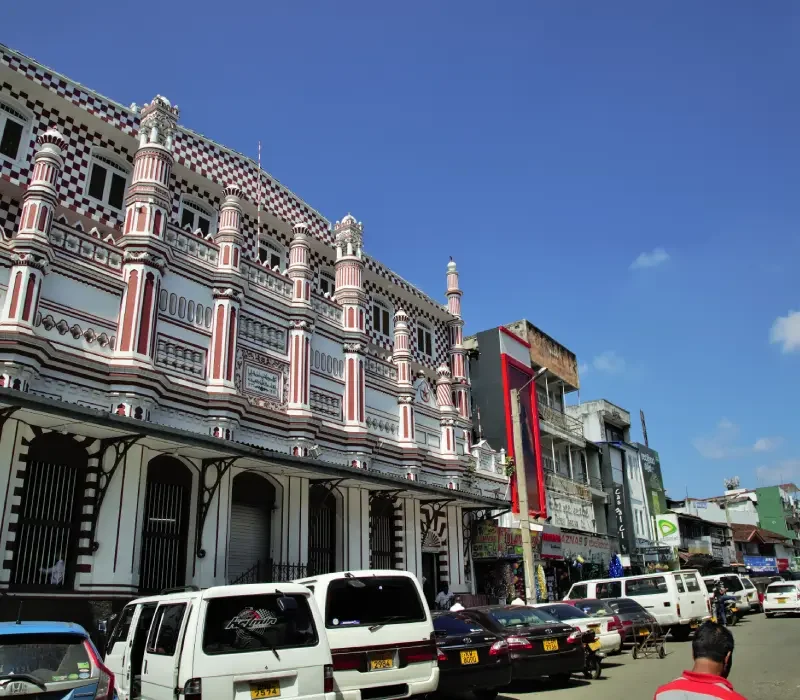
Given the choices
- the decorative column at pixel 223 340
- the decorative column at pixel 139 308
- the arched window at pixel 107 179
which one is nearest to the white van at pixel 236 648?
the decorative column at pixel 139 308

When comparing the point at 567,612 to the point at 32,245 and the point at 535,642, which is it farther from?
the point at 32,245

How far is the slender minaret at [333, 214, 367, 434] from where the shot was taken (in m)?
23.1

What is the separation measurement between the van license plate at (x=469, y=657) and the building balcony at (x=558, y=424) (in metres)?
26.8

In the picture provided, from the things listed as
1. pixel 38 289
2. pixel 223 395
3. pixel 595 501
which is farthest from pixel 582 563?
pixel 38 289

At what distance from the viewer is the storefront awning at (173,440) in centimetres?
1306

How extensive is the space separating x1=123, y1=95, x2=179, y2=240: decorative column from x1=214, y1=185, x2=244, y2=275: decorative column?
1636mm

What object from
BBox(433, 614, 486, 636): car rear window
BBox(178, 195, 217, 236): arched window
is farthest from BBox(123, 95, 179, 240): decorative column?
BBox(433, 614, 486, 636): car rear window

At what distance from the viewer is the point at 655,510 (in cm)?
5119

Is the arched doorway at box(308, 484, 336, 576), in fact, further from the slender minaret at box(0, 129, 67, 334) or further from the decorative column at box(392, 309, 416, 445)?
the slender minaret at box(0, 129, 67, 334)

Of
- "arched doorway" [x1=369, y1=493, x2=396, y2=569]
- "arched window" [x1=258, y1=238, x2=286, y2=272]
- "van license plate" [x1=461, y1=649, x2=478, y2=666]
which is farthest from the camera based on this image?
"arched window" [x1=258, y1=238, x2=286, y2=272]

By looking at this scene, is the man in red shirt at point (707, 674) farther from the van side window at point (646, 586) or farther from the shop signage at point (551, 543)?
the shop signage at point (551, 543)

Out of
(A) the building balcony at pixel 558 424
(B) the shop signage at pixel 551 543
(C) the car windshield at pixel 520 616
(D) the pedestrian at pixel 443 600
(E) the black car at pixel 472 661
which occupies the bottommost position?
(E) the black car at pixel 472 661

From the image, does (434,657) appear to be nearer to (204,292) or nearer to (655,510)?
(204,292)

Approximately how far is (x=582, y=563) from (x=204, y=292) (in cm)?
2487
